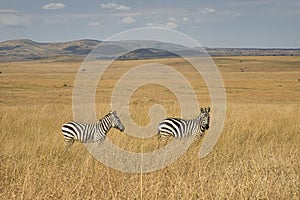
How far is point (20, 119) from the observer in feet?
38.3

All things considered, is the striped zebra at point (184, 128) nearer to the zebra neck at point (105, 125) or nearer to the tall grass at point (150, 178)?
the tall grass at point (150, 178)

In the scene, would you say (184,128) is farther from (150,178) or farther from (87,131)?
(150,178)

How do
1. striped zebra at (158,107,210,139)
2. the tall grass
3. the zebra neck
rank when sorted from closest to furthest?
the tall grass < the zebra neck < striped zebra at (158,107,210,139)

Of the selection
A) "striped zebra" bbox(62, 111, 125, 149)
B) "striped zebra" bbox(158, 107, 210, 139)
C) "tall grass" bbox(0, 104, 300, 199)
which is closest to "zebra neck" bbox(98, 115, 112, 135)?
"striped zebra" bbox(62, 111, 125, 149)

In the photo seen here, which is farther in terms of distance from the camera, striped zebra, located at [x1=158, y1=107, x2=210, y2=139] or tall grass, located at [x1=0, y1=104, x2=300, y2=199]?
striped zebra, located at [x1=158, y1=107, x2=210, y2=139]

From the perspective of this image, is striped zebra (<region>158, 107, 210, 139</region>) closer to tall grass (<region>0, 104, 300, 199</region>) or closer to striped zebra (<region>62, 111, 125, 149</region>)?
tall grass (<region>0, 104, 300, 199</region>)

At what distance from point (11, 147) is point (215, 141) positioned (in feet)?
14.1

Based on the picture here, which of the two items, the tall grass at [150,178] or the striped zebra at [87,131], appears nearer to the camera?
the tall grass at [150,178]

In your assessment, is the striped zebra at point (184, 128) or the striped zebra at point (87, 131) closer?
the striped zebra at point (87, 131)

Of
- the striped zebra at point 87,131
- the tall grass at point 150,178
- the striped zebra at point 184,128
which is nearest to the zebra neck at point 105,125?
the striped zebra at point 87,131

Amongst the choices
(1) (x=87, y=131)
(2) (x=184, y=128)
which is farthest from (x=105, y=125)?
(2) (x=184, y=128)

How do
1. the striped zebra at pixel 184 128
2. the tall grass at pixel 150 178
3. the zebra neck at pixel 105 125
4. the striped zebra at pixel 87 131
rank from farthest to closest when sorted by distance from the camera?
the striped zebra at pixel 184 128 < the zebra neck at pixel 105 125 < the striped zebra at pixel 87 131 < the tall grass at pixel 150 178

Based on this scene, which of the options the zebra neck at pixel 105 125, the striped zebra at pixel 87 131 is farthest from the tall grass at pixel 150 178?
the zebra neck at pixel 105 125

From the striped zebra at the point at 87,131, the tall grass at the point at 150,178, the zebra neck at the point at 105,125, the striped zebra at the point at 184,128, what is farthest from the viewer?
the striped zebra at the point at 184,128
